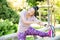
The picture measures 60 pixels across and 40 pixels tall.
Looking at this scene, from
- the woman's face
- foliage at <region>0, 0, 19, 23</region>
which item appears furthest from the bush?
the woman's face

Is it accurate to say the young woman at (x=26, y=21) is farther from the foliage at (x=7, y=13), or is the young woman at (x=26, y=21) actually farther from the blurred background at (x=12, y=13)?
the foliage at (x=7, y=13)

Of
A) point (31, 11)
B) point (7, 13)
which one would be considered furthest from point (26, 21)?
point (7, 13)

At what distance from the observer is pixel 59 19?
813 centimetres

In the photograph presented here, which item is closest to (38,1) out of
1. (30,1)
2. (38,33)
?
(30,1)

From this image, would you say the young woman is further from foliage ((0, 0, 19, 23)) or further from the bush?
foliage ((0, 0, 19, 23))

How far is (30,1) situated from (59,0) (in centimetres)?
84

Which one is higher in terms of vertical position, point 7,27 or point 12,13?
point 12,13

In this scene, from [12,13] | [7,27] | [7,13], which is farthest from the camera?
[12,13]

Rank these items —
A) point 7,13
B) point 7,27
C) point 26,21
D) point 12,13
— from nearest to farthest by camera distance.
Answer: point 26,21
point 7,27
point 7,13
point 12,13

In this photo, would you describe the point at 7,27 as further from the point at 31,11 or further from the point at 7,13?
the point at 31,11

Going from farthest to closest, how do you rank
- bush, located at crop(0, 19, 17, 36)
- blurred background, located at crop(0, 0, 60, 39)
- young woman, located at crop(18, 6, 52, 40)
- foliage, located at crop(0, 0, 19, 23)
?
foliage, located at crop(0, 0, 19, 23) → blurred background, located at crop(0, 0, 60, 39) → bush, located at crop(0, 19, 17, 36) → young woman, located at crop(18, 6, 52, 40)

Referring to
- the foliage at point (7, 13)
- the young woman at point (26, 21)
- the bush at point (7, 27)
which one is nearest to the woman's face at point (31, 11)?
the young woman at point (26, 21)

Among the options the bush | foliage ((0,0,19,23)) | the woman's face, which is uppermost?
the woman's face

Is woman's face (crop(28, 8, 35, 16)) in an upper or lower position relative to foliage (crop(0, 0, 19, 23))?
upper
